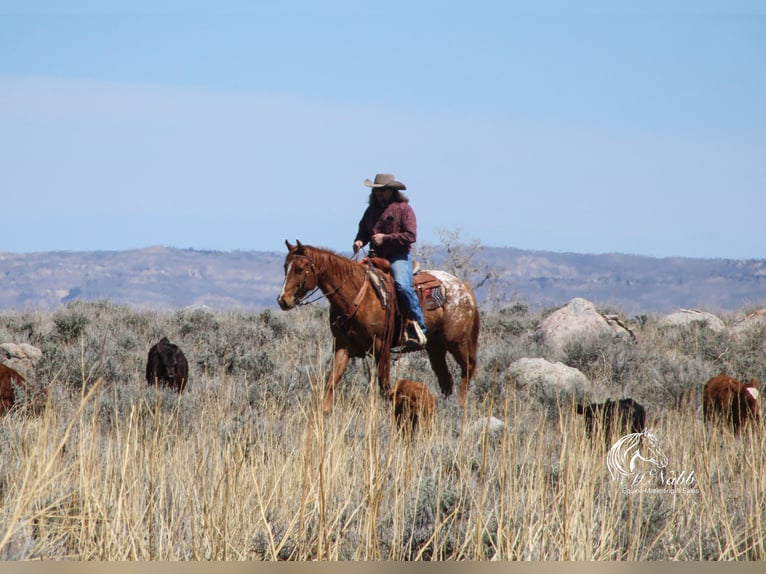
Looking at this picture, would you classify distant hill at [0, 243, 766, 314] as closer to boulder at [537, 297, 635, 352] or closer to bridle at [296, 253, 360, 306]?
boulder at [537, 297, 635, 352]

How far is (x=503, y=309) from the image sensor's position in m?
24.1

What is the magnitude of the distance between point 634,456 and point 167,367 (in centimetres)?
658

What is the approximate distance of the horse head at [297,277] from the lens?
9320 millimetres

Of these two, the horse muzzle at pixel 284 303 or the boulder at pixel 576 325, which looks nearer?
the horse muzzle at pixel 284 303

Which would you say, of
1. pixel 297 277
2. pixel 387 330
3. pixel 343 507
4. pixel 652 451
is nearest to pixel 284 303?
pixel 297 277

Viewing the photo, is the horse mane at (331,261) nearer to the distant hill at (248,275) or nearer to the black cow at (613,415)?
the black cow at (613,415)

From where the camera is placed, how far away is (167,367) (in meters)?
10.9

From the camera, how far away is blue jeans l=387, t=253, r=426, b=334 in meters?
10.6

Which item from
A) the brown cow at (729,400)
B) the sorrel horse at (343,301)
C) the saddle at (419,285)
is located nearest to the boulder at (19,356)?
the sorrel horse at (343,301)

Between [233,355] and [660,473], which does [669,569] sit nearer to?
[660,473]

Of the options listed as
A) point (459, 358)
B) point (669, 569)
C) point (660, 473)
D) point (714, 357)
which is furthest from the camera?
point (714, 357)

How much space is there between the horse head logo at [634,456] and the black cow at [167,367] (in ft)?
19.5

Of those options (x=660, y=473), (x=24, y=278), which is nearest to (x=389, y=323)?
(x=660, y=473)

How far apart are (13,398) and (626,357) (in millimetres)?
9497
